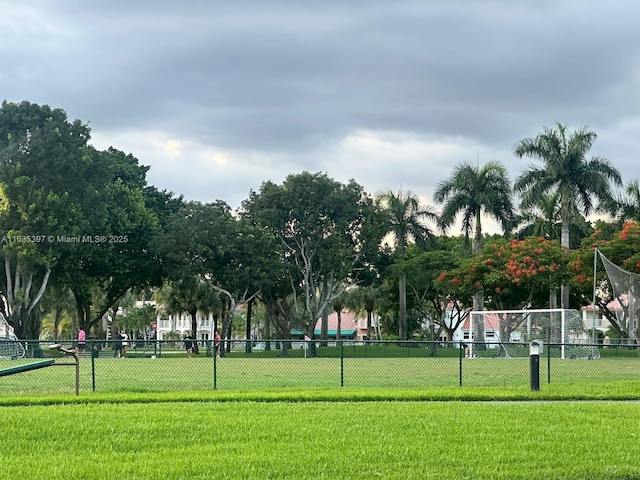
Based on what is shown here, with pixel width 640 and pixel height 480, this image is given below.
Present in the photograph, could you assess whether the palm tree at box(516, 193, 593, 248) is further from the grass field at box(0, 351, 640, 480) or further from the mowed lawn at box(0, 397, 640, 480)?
the mowed lawn at box(0, 397, 640, 480)

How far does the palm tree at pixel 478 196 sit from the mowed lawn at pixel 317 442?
144 ft

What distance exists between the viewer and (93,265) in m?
52.5

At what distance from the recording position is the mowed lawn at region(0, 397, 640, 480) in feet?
27.6

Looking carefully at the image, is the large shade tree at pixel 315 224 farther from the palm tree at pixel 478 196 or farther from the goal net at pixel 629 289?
the goal net at pixel 629 289

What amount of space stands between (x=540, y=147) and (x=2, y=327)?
40094mm

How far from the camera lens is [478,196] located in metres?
56.7

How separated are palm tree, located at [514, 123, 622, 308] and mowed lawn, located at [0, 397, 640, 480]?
41.7 meters

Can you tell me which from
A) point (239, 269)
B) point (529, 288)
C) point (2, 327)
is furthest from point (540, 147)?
→ point (2, 327)

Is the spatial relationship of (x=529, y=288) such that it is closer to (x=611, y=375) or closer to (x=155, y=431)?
(x=611, y=375)

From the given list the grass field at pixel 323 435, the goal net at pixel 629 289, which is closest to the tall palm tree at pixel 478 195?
the goal net at pixel 629 289

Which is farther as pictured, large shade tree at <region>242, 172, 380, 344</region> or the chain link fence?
large shade tree at <region>242, 172, 380, 344</region>

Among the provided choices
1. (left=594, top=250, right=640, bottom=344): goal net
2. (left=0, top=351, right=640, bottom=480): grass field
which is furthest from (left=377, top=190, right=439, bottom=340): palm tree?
(left=0, top=351, right=640, bottom=480): grass field

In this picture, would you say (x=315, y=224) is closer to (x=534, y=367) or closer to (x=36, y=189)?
(x=36, y=189)

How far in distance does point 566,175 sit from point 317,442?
46952 millimetres
